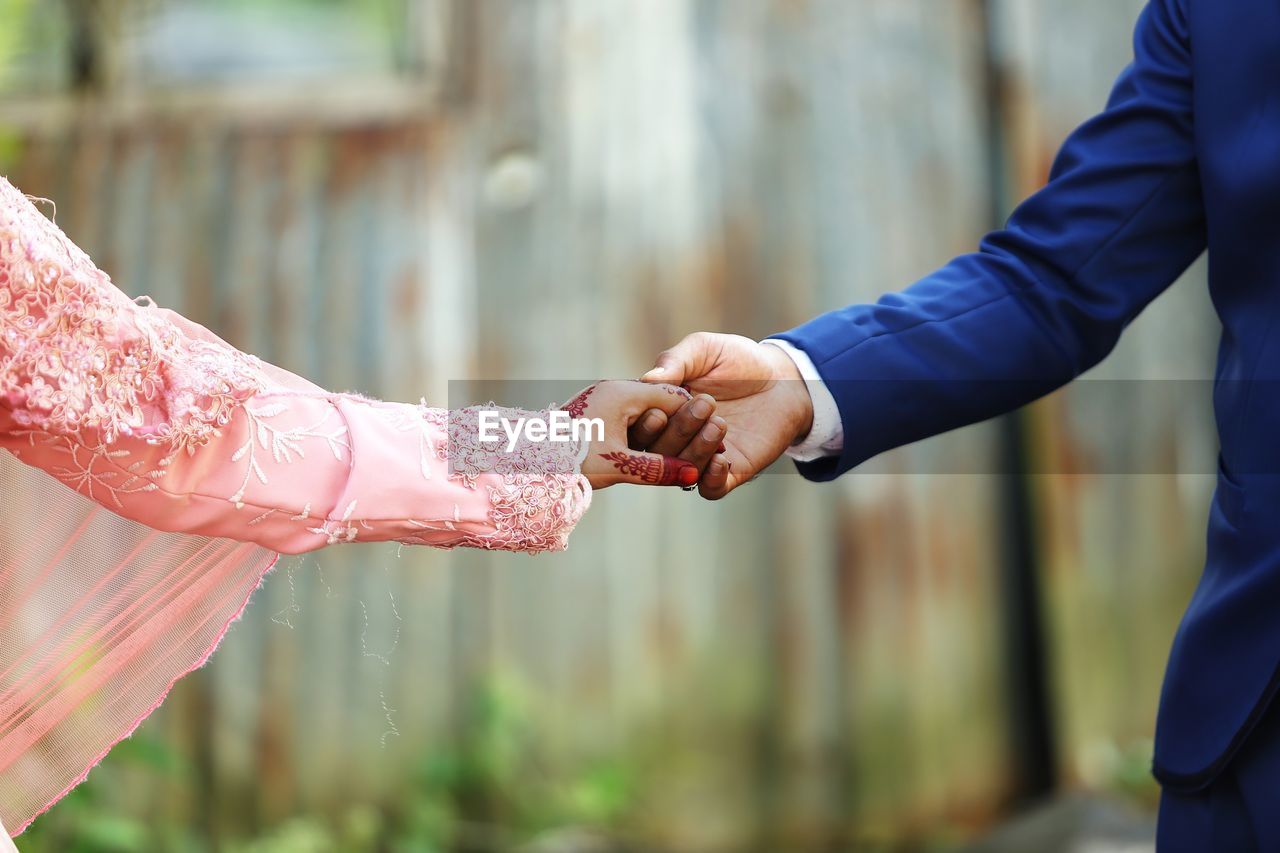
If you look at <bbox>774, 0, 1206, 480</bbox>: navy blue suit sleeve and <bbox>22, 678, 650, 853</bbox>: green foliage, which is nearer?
<bbox>774, 0, 1206, 480</bbox>: navy blue suit sleeve

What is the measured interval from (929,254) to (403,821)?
2.16 meters

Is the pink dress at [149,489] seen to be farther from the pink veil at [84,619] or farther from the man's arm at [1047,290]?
the man's arm at [1047,290]

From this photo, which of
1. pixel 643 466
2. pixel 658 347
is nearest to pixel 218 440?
pixel 643 466

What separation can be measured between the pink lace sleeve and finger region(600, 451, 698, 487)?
0.08 meters

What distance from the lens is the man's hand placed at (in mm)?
1654

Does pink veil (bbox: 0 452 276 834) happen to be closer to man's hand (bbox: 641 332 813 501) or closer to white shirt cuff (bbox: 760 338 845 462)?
man's hand (bbox: 641 332 813 501)

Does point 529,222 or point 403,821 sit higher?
point 529,222

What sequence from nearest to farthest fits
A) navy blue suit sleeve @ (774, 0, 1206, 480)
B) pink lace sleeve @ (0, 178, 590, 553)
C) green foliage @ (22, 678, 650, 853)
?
1. pink lace sleeve @ (0, 178, 590, 553)
2. navy blue suit sleeve @ (774, 0, 1206, 480)
3. green foliage @ (22, 678, 650, 853)

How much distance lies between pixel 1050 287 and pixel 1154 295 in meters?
0.15

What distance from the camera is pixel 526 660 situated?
3.41 meters

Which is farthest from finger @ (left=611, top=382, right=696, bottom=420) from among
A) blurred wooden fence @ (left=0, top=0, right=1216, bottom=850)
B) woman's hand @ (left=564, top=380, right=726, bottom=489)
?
blurred wooden fence @ (left=0, top=0, right=1216, bottom=850)

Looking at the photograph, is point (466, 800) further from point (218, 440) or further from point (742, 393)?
point (218, 440)

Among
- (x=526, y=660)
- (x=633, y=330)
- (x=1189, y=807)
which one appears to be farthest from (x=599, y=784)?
(x=1189, y=807)

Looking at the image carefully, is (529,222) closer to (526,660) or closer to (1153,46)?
(526,660)
